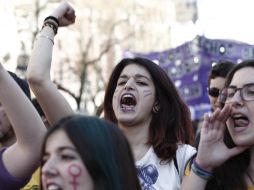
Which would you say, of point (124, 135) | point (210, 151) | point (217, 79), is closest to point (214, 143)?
point (210, 151)

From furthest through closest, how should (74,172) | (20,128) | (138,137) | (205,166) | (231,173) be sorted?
(138,137) → (231,173) → (205,166) → (20,128) → (74,172)

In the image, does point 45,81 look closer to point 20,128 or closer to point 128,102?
point 20,128

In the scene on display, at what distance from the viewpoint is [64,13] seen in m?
3.64

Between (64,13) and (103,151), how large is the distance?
4.47 feet

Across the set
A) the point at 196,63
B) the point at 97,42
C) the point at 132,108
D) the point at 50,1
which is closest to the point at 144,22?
the point at 97,42

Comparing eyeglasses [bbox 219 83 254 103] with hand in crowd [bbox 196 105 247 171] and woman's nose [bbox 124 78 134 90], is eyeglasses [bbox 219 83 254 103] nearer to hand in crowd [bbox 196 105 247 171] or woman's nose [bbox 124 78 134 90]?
hand in crowd [bbox 196 105 247 171]

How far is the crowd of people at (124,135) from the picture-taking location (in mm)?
2486

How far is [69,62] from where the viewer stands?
2811 cm

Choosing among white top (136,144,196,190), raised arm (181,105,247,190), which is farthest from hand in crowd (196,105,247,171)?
white top (136,144,196,190)

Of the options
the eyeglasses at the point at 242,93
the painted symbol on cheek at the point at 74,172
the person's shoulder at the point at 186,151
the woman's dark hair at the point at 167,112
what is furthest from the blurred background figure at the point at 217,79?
the painted symbol on cheek at the point at 74,172

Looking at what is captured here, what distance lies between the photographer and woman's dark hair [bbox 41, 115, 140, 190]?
2.46 meters

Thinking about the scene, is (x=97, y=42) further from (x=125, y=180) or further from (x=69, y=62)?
(x=125, y=180)

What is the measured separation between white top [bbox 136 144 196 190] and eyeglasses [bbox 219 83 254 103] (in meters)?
0.45

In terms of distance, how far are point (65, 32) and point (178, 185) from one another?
82.4 ft
